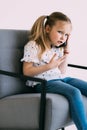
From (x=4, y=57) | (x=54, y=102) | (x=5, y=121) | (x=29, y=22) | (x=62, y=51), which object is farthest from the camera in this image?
(x=29, y=22)

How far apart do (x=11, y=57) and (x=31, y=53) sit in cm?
12

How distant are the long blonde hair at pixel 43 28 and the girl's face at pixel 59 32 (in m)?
0.02

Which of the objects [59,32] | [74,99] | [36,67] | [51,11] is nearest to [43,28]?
Result: [59,32]

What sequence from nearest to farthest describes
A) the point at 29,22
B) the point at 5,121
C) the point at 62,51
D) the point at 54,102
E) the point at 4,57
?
the point at 54,102 < the point at 5,121 < the point at 4,57 < the point at 62,51 < the point at 29,22

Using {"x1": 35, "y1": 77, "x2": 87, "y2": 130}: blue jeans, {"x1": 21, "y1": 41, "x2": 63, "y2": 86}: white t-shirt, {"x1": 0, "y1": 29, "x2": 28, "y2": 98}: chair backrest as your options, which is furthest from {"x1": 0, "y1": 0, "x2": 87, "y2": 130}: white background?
{"x1": 35, "y1": 77, "x2": 87, "y2": 130}: blue jeans

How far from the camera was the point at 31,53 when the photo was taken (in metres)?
1.62

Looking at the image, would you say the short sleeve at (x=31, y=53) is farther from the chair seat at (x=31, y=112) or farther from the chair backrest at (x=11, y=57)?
the chair seat at (x=31, y=112)

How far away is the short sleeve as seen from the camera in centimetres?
161

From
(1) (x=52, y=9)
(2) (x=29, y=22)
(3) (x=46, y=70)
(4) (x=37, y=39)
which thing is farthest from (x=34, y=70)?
(1) (x=52, y=9)

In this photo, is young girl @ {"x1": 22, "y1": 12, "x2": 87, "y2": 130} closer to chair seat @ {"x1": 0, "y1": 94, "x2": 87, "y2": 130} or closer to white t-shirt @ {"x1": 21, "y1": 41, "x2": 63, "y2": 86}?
white t-shirt @ {"x1": 21, "y1": 41, "x2": 63, "y2": 86}

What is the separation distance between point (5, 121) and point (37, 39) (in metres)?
0.45

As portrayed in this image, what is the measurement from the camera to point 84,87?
1.65 metres

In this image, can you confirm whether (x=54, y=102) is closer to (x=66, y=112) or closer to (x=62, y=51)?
(x=66, y=112)

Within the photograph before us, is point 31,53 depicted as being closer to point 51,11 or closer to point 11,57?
point 11,57
